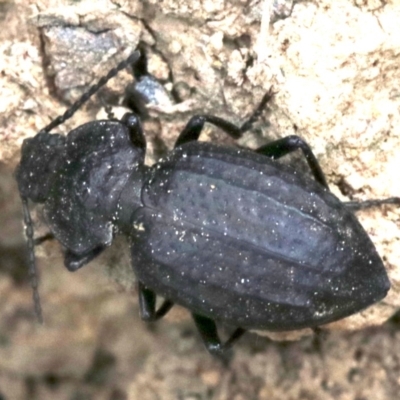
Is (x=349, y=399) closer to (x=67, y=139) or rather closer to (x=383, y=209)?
(x=383, y=209)

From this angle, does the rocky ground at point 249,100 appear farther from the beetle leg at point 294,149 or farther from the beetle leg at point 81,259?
the beetle leg at point 81,259

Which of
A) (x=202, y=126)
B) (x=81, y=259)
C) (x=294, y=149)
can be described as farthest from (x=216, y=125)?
(x=81, y=259)

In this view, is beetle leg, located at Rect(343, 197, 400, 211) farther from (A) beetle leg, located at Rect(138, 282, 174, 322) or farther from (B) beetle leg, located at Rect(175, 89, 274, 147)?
(A) beetle leg, located at Rect(138, 282, 174, 322)

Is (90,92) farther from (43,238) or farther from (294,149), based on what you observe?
(294,149)

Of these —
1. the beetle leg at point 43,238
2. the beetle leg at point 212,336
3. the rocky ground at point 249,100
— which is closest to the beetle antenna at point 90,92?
the rocky ground at point 249,100

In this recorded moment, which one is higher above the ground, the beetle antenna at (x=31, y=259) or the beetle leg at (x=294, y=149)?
the beetle leg at (x=294, y=149)

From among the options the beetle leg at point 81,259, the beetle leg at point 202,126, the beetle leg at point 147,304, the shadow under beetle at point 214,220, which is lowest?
the beetle leg at point 147,304

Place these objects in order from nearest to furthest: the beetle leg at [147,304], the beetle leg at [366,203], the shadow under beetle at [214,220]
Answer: the shadow under beetle at [214,220], the beetle leg at [366,203], the beetle leg at [147,304]
